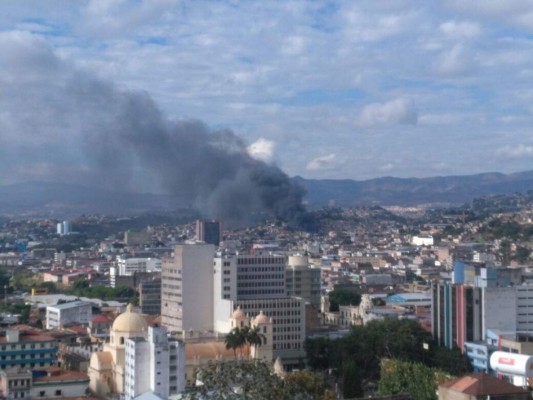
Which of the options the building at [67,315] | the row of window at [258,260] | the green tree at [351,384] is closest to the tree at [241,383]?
the green tree at [351,384]

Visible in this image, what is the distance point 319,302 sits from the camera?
8650 cm

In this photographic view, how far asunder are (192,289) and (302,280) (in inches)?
704

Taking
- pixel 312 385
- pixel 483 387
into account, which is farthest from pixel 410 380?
pixel 483 387

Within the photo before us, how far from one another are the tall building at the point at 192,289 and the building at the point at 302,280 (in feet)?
45.5

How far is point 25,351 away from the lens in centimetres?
5162

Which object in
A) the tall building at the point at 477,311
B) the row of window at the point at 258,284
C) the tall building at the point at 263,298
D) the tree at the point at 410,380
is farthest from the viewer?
the row of window at the point at 258,284

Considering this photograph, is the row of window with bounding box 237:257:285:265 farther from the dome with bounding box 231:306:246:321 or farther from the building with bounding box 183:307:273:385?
the dome with bounding box 231:306:246:321

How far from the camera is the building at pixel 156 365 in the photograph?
1809 inches

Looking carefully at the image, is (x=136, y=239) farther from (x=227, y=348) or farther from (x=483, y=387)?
(x=483, y=387)

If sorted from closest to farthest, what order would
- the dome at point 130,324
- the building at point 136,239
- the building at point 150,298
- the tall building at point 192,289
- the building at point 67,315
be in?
1. the dome at point 130,324
2. the tall building at point 192,289
3. the building at point 67,315
4. the building at point 150,298
5. the building at point 136,239

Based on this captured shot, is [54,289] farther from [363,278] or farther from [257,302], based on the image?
[257,302]

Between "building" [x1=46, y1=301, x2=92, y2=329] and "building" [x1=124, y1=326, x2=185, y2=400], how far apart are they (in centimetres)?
3244

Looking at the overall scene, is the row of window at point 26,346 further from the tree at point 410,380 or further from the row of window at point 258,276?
the row of window at point 258,276

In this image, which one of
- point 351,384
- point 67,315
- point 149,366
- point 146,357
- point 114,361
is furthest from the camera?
point 67,315
